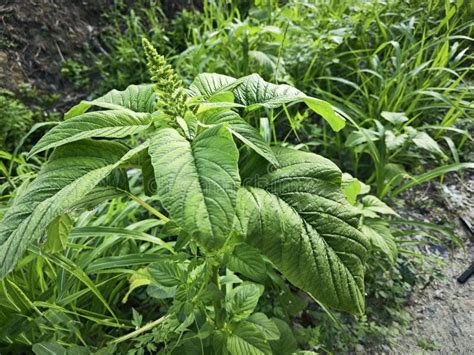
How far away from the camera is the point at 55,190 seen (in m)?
0.67

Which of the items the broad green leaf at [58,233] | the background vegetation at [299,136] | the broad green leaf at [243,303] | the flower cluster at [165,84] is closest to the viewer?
the flower cluster at [165,84]

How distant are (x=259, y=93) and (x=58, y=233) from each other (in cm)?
55

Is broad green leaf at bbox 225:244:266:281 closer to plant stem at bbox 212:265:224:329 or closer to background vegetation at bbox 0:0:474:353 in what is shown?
plant stem at bbox 212:265:224:329

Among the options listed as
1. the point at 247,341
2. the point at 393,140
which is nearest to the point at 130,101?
the point at 247,341

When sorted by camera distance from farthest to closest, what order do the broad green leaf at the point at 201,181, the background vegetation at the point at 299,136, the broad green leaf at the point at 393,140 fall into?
the broad green leaf at the point at 393,140 → the background vegetation at the point at 299,136 → the broad green leaf at the point at 201,181

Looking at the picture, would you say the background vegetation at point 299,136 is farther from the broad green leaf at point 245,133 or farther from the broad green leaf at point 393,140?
the broad green leaf at point 245,133

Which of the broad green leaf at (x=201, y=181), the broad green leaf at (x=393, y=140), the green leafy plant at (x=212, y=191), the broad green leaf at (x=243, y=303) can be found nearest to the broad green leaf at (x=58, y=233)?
the green leafy plant at (x=212, y=191)

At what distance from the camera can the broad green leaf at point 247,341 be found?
0.85 metres

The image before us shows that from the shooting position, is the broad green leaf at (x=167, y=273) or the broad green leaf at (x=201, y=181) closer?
the broad green leaf at (x=201, y=181)

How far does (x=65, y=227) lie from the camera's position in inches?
33.1

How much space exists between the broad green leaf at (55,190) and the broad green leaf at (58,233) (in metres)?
0.15

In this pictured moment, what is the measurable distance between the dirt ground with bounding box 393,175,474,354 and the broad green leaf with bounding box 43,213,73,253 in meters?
1.14

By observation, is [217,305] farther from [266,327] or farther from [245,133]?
[245,133]

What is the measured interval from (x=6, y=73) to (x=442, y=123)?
265 centimetres
